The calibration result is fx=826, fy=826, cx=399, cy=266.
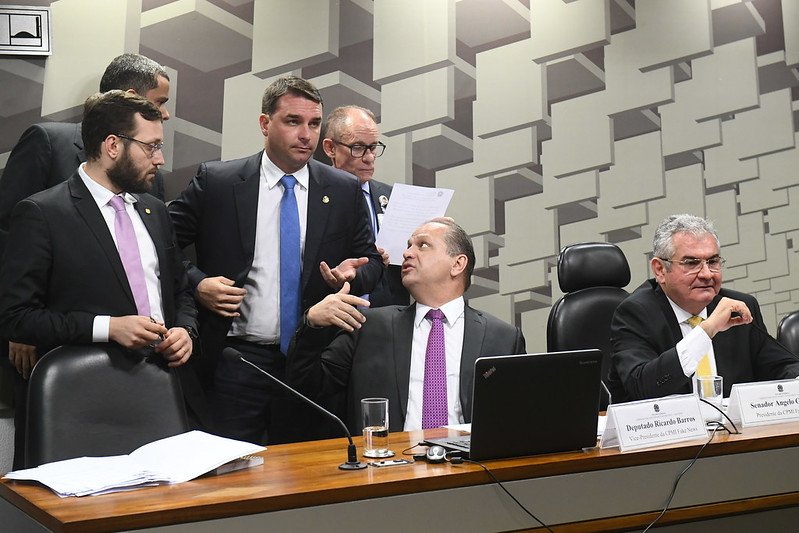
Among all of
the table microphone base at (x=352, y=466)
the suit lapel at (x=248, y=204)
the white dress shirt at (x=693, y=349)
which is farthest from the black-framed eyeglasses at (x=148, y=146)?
the white dress shirt at (x=693, y=349)

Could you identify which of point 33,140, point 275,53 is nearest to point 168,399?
point 33,140

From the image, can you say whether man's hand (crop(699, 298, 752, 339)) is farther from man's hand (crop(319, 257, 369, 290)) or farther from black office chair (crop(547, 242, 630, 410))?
man's hand (crop(319, 257, 369, 290))

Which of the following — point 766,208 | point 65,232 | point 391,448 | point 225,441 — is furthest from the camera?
point 766,208

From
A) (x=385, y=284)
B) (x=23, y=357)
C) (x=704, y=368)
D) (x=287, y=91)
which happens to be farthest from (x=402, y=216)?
(x=23, y=357)

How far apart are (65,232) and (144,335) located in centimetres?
42

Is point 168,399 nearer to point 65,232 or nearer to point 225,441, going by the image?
point 225,441

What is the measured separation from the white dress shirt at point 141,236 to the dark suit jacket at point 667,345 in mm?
1518

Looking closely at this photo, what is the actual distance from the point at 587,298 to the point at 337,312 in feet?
3.47

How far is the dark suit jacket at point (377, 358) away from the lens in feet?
8.18

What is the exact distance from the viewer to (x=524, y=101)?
3.94 meters

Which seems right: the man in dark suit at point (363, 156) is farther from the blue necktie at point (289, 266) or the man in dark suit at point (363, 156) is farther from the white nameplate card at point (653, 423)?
the white nameplate card at point (653, 423)

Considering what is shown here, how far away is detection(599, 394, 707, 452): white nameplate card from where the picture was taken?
1780 millimetres

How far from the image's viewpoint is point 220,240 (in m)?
2.88

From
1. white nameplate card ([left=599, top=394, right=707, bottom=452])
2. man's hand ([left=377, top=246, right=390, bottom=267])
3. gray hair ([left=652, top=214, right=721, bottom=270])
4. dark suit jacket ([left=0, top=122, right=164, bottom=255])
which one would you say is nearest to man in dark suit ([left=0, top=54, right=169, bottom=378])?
dark suit jacket ([left=0, top=122, right=164, bottom=255])
